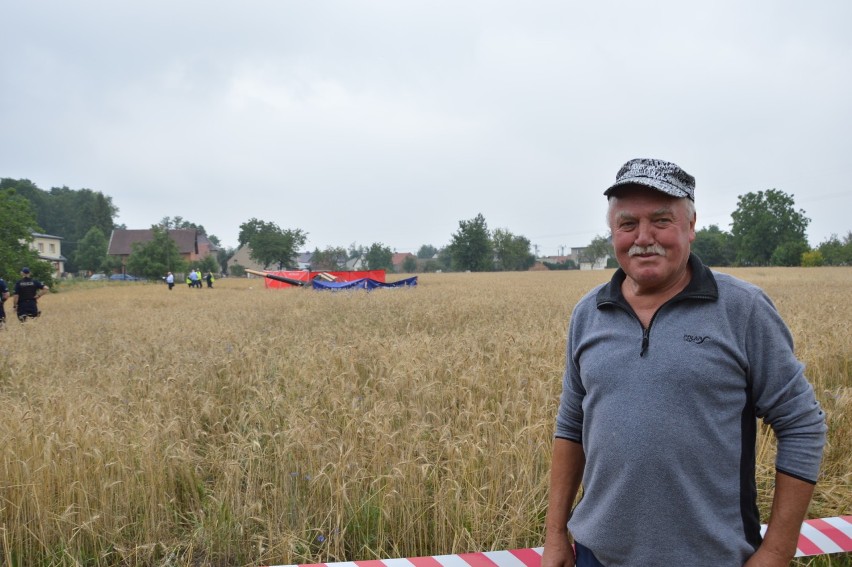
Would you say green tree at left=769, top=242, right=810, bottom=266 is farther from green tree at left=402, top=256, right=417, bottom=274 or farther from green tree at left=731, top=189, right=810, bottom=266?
green tree at left=402, top=256, right=417, bottom=274

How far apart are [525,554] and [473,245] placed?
316 feet

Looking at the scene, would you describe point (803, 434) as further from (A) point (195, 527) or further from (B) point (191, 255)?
(B) point (191, 255)

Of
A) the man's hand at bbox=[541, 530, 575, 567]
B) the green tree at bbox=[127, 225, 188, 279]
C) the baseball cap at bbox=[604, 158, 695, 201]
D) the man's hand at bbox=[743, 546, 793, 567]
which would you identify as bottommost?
the man's hand at bbox=[541, 530, 575, 567]

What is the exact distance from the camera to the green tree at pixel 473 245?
97.9m

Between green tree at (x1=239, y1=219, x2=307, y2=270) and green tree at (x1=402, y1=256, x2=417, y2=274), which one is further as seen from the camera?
green tree at (x1=402, y1=256, x2=417, y2=274)

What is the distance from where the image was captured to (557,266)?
117250mm

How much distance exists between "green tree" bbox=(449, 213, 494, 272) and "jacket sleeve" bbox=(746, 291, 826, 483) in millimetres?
96429

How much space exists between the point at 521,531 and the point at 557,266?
11711cm

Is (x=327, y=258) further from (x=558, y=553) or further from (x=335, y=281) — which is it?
(x=558, y=553)

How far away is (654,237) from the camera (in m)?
1.79

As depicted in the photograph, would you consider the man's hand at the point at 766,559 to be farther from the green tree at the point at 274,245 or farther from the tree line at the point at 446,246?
the green tree at the point at 274,245

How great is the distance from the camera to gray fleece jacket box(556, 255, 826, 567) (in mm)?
1667

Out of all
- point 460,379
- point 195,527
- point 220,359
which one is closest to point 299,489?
point 195,527

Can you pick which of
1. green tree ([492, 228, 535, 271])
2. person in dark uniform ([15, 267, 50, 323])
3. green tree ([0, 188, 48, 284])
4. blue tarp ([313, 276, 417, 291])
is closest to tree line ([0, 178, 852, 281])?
green tree ([492, 228, 535, 271])
